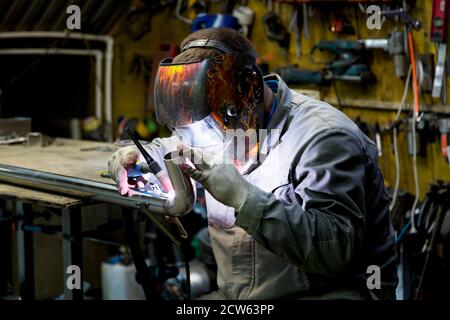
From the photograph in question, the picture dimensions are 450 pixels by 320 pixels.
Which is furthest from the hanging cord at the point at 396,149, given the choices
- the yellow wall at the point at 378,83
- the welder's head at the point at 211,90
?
the welder's head at the point at 211,90

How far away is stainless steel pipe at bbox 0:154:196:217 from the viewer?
1.87 m

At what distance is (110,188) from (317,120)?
2.90 feet

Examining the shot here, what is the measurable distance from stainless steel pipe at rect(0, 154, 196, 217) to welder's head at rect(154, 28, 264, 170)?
0.12 m

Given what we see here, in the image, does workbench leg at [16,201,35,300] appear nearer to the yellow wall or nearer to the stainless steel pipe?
the stainless steel pipe

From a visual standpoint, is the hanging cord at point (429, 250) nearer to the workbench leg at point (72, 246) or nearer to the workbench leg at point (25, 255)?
the workbench leg at point (72, 246)

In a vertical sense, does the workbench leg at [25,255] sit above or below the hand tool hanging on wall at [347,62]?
below

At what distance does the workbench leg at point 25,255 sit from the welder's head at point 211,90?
158 centimetres

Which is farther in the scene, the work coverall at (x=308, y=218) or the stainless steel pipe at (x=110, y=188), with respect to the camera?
the stainless steel pipe at (x=110, y=188)

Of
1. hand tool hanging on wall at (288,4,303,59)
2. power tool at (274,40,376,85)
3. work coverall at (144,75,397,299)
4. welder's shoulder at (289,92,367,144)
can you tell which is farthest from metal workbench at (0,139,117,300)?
hand tool hanging on wall at (288,4,303,59)

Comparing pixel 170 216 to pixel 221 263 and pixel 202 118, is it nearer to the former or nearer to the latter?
pixel 221 263

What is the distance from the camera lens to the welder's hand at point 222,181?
1645 mm

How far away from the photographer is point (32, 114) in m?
5.27

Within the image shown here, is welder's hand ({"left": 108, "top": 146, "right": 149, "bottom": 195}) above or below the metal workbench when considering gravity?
above

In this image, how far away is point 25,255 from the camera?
3.18 m
